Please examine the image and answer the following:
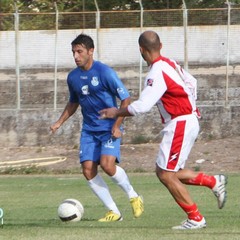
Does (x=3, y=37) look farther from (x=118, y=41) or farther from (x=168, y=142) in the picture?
(x=168, y=142)

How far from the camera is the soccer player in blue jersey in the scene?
12.2 meters

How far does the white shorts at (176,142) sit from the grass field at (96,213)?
71 centimetres

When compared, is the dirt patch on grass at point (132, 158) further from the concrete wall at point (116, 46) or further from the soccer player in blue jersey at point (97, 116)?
the soccer player in blue jersey at point (97, 116)

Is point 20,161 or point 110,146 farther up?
point 110,146

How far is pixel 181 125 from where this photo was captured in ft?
34.7

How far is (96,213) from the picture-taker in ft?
46.5

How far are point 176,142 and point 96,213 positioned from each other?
3873mm

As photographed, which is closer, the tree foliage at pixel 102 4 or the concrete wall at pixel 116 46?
the concrete wall at pixel 116 46

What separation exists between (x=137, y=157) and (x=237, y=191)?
945 centimetres

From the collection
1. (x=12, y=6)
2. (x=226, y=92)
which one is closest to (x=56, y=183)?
(x=226, y=92)

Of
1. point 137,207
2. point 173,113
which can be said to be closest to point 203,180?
point 173,113

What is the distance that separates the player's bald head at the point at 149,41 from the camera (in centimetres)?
1040

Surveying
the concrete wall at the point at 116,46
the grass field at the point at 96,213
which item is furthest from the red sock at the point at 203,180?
the concrete wall at the point at 116,46

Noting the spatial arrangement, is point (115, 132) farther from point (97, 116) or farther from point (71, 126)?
point (71, 126)
